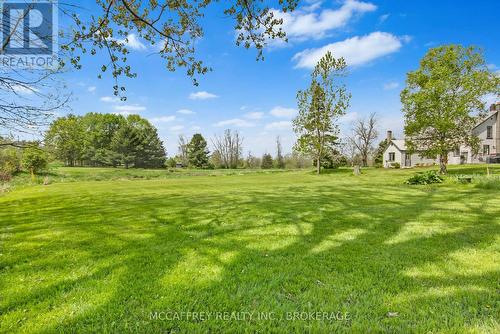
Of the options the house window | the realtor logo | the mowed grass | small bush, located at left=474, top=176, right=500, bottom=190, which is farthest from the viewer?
the house window

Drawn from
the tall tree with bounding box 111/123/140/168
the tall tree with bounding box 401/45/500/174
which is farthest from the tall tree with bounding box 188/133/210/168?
the tall tree with bounding box 401/45/500/174

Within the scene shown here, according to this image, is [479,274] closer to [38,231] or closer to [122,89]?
[122,89]

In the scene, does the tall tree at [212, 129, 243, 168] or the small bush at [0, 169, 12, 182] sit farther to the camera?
the tall tree at [212, 129, 243, 168]

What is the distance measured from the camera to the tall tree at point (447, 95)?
69.2 feet

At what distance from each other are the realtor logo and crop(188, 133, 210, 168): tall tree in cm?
5270

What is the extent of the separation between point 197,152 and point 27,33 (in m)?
53.0

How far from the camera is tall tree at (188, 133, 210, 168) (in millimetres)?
58875

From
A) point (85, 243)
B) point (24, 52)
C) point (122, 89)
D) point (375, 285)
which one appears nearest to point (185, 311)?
point (375, 285)

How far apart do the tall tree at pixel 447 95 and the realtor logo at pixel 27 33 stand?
2428cm

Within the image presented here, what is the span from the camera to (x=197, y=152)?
58.6 metres

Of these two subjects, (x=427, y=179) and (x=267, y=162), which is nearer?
(x=427, y=179)

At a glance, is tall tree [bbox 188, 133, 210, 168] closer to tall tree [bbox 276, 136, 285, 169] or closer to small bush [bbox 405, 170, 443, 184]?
tall tree [bbox 276, 136, 285, 169]

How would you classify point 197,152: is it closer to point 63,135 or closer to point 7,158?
point 7,158

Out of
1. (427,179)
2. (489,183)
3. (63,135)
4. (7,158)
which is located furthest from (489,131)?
(7,158)
